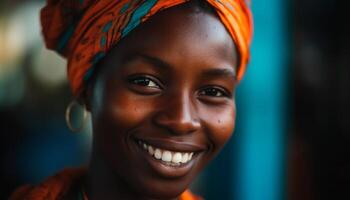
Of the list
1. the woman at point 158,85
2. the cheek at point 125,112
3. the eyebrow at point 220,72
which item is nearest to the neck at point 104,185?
the woman at point 158,85

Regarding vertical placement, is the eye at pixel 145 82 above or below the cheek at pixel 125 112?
above

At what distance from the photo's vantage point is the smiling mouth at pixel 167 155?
1630 mm

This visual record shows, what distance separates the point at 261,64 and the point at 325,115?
74cm

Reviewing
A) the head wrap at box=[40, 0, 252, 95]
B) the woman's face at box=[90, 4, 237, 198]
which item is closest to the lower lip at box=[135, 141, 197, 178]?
the woman's face at box=[90, 4, 237, 198]

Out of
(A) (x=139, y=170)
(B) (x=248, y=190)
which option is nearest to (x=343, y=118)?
(B) (x=248, y=190)

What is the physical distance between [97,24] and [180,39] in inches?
12.6

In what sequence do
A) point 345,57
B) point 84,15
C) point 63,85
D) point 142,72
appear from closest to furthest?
point 142,72
point 84,15
point 345,57
point 63,85

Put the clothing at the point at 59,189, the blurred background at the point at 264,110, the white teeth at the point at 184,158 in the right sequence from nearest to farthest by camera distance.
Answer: the white teeth at the point at 184,158
the clothing at the point at 59,189
the blurred background at the point at 264,110

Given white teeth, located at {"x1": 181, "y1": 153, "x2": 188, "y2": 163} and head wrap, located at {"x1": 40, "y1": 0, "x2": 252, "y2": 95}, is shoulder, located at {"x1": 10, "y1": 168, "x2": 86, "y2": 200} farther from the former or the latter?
white teeth, located at {"x1": 181, "y1": 153, "x2": 188, "y2": 163}

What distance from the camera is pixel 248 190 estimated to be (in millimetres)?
3754

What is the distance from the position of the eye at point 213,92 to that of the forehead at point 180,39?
0.09 metres

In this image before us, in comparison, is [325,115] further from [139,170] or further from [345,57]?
[139,170]

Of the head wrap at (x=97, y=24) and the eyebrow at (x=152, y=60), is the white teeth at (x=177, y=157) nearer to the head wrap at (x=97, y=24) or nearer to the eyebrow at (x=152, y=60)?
the eyebrow at (x=152, y=60)

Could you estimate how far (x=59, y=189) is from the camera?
1952 mm
